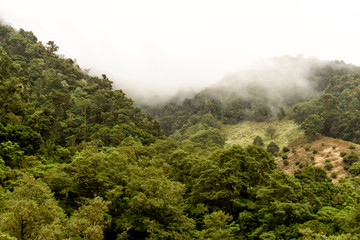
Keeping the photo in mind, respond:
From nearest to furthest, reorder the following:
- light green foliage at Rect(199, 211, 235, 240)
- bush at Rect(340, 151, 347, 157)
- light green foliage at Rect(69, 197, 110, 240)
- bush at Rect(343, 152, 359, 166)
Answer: light green foliage at Rect(69, 197, 110, 240) → light green foliage at Rect(199, 211, 235, 240) → bush at Rect(343, 152, 359, 166) → bush at Rect(340, 151, 347, 157)

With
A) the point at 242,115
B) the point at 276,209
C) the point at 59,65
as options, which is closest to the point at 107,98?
the point at 59,65

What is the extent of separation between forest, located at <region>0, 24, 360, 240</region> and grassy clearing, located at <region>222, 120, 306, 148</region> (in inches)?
277

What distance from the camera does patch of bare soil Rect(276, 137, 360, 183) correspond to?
56472 mm

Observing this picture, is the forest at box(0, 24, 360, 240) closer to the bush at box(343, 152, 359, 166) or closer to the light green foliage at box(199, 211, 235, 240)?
the light green foliage at box(199, 211, 235, 240)

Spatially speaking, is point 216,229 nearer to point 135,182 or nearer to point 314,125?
point 135,182

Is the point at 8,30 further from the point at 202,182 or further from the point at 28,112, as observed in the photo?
the point at 202,182

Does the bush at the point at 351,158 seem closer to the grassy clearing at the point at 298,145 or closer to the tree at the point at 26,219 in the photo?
the grassy clearing at the point at 298,145

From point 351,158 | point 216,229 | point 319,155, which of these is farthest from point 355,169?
point 216,229

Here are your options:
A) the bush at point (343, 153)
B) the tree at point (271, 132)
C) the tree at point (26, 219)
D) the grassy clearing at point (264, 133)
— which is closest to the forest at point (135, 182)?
the tree at point (26, 219)

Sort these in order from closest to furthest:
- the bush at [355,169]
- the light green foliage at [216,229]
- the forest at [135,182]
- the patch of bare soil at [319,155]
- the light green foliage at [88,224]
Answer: the light green foliage at [88,224] < the forest at [135,182] < the light green foliage at [216,229] < the bush at [355,169] < the patch of bare soil at [319,155]

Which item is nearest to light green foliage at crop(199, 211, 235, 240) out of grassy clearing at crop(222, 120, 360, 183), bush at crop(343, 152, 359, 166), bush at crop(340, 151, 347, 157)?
grassy clearing at crop(222, 120, 360, 183)

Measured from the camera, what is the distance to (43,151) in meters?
34.7

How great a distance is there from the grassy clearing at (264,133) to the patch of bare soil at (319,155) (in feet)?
19.6

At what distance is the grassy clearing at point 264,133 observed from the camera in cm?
7806
